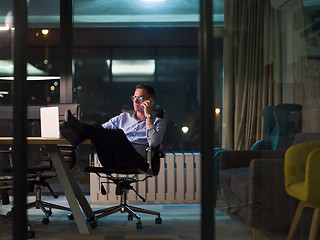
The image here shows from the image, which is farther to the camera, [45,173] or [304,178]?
[45,173]

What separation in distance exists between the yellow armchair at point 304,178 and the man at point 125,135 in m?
1.48

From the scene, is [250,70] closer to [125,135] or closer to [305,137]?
[305,137]

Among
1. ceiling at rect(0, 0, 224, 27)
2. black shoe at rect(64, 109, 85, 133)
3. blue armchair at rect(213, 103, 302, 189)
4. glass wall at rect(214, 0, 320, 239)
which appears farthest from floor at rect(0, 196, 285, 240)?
ceiling at rect(0, 0, 224, 27)

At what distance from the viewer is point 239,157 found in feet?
9.20

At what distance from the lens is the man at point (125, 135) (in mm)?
3271

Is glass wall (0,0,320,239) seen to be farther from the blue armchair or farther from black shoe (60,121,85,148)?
black shoe (60,121,85,148)

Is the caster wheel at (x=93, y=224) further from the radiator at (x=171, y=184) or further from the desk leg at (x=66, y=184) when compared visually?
the radiator at (x=171, y=184)

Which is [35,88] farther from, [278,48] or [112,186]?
[278,48]

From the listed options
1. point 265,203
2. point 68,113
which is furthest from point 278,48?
point 68,113

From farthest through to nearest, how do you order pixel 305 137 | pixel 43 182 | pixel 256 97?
pixel 43 182 → pixel 256 97 → pixel 305 137

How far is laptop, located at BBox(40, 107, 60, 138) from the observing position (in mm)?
3247

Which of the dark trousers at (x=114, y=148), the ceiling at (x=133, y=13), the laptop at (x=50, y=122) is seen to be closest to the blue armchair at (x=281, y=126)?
the dark trousers at (x=114, y=148)

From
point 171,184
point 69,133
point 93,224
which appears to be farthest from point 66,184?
point 171,184

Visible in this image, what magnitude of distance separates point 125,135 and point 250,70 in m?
1.22
